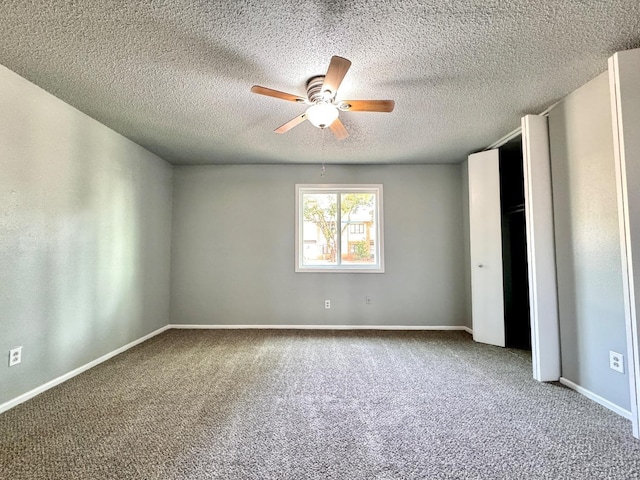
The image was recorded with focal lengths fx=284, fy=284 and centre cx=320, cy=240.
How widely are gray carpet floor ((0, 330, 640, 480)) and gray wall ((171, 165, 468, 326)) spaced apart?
1.24 m

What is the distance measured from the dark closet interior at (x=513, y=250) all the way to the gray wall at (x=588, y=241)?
4.66 ft

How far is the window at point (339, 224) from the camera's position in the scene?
14.1 ft

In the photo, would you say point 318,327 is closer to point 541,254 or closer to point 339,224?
point 339,224

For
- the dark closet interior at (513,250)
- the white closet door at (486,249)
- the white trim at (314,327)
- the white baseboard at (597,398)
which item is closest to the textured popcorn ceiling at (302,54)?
the white closet door at (486,249)

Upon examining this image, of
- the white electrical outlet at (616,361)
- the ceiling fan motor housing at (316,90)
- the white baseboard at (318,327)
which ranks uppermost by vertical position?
the ceiling fan motor housing at (316,90)

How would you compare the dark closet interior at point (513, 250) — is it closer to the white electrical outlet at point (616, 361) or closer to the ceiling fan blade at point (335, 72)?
the white electrical outlet at point (616, 361)

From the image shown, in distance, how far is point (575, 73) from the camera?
207 centimetres

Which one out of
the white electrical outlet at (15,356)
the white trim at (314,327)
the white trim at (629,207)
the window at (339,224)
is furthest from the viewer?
the window at (339,224)

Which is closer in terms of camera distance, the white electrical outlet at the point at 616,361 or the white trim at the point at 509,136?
the white electrical outlet at the point at 616,361

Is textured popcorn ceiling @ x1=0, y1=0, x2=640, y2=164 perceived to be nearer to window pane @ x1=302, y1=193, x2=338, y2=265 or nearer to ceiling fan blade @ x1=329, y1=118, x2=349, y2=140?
ceiling fan blade @ x1=329, y1=118, x2=349, y2=140

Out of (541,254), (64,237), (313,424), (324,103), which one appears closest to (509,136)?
→ (541,254)

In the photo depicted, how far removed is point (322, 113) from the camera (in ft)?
6.62

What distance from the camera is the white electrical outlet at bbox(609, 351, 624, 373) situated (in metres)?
1.96

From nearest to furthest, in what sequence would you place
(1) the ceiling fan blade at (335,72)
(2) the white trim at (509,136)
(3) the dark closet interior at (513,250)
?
(1) the ceiling fan blade at (335,72), (2) the white trim at (509,136), (3) the dark closet interior at (513,250)
